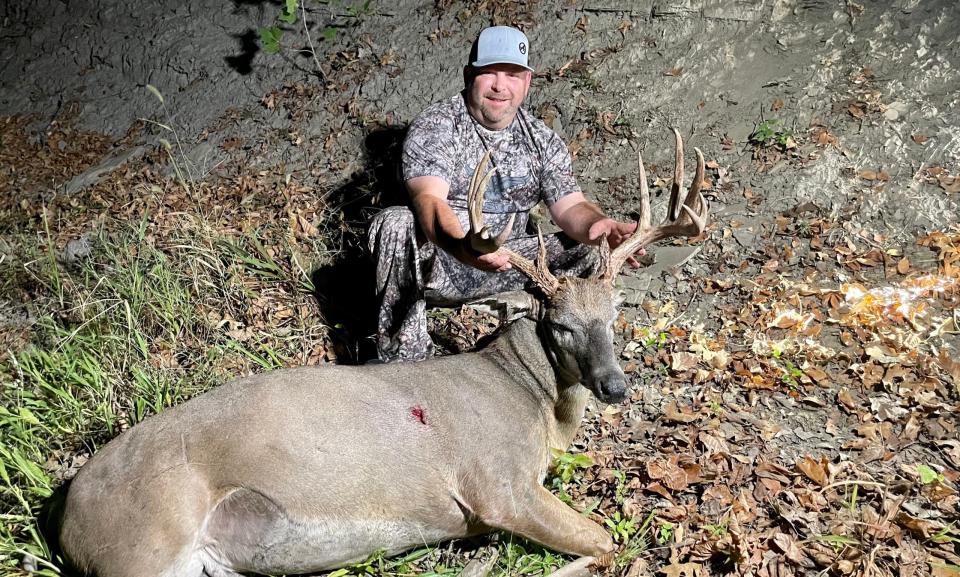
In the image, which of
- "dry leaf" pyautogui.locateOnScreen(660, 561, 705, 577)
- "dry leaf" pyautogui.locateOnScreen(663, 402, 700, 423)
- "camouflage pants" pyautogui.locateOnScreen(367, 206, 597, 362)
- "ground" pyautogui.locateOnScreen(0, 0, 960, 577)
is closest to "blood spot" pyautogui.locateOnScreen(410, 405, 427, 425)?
"ground" pyautogui.locateOnScreen(0, 0, 960, 577)

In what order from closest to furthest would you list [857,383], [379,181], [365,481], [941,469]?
1. [365,481]
2. [941,469]
3. [857,383]
4. [379,181]

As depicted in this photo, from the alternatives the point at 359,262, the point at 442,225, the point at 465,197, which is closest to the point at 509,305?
the point at 442,225

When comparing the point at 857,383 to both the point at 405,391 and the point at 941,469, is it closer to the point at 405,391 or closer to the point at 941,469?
the point at 941,469

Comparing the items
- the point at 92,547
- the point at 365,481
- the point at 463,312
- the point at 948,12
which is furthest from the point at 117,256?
the point at 948,12

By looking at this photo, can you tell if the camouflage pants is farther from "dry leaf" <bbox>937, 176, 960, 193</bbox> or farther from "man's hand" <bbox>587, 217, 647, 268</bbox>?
"dry leaf" <bbox>937, 176, 960, 193</bbox>

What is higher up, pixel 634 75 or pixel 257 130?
pixel 634 75

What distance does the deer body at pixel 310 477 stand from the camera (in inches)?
130

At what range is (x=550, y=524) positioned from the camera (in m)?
3.73

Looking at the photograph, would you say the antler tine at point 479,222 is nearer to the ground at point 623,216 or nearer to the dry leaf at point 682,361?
the ground at point 623,216

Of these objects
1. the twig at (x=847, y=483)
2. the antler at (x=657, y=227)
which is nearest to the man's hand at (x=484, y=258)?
the antler at (x=657, y=227)

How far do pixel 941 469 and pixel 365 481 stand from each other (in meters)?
3.22

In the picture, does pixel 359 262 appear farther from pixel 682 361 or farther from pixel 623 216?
pixel 682 361

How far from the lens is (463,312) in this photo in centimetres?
570

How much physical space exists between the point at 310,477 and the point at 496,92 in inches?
122
